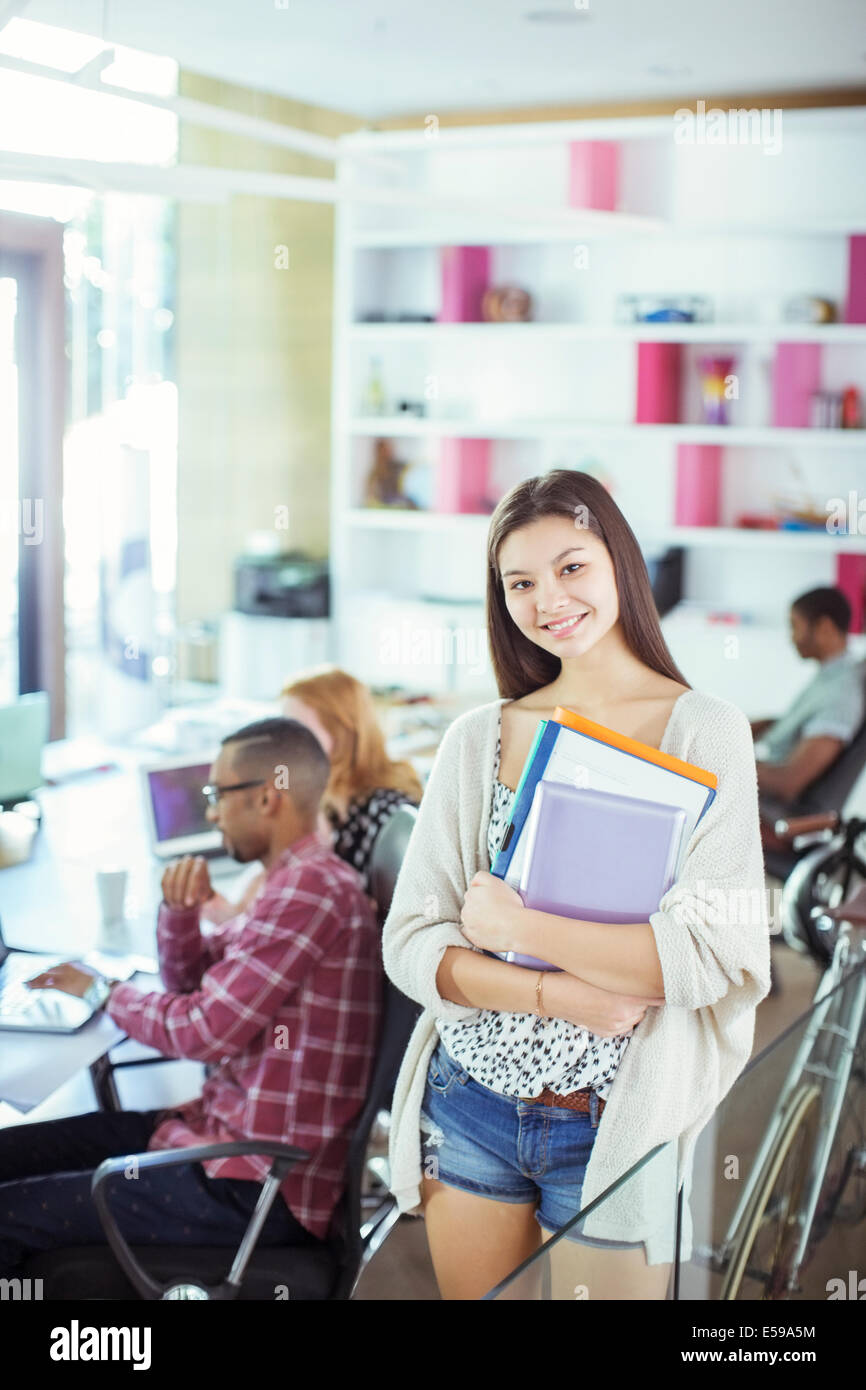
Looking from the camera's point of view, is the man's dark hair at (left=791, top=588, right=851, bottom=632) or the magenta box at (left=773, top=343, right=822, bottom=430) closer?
the man's dark hair at (left=791, top=588, right=851, bottom=632)

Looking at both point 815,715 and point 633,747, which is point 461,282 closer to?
point 815,715

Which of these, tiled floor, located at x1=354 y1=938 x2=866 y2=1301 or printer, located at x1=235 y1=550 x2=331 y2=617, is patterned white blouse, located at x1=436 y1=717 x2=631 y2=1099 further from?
printer, located at x1=235 y1=550 x2=331 y2=617

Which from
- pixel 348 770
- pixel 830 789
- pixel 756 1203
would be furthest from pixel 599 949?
pixel 830 789

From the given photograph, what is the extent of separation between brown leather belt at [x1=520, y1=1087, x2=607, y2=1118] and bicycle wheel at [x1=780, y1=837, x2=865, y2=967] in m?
2.23

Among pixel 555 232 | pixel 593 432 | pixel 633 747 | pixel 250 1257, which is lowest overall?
pixel 250 1257

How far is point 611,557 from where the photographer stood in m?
1.45

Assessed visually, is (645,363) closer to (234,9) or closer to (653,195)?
(653,195)

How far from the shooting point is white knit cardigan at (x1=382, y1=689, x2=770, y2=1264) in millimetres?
1372

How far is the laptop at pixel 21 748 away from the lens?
312cm

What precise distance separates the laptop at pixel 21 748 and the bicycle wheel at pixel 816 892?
76.7 inches

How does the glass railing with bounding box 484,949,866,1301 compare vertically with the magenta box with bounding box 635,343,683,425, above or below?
below

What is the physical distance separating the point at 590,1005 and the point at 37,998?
1146mm

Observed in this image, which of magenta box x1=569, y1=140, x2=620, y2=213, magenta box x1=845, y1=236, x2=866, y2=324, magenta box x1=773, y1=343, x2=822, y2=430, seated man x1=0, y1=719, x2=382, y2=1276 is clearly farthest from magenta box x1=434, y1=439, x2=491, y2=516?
seated man x1=0, y1=719, x2=382, y2=1276

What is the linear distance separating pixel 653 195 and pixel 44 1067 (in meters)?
4.47
